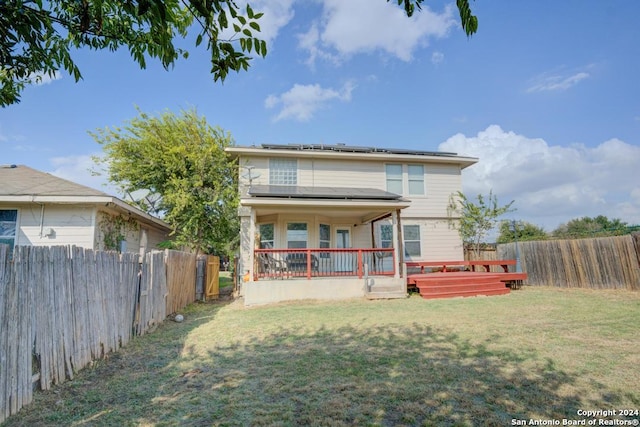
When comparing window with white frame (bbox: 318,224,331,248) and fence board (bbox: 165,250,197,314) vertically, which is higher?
window with white frame (bbox: 318,224,331,248)

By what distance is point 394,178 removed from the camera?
14.5 m

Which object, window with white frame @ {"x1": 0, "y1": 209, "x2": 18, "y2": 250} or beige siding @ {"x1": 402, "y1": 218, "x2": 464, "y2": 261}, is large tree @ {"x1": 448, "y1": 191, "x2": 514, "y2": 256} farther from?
window with white frame @ {"x1": 0, "y1": 209, "x2": 18, "y2": 250}

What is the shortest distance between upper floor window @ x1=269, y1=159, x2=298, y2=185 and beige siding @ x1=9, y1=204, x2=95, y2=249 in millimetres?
6487

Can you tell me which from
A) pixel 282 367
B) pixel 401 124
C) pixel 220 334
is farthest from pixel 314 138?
pixel 282 367

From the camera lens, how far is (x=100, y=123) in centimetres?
1447

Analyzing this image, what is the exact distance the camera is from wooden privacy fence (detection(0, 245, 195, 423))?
2.99m

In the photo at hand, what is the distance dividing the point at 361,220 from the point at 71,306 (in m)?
10.8

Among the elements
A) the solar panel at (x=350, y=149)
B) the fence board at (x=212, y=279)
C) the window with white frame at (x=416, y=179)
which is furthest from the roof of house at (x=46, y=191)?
the window with white frame at (x=416, y=179)

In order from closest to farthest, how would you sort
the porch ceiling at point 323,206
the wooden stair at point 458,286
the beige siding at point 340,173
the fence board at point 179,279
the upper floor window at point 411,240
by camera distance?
the fence board at point 179,279, the porch ceiling at point 323,206, the wooden stair at point 458,286, the beige siding at point 340,173, the upper floor window at point 411,240

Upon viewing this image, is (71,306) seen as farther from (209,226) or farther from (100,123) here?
(100,123)

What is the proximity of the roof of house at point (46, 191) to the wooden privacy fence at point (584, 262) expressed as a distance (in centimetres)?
1564

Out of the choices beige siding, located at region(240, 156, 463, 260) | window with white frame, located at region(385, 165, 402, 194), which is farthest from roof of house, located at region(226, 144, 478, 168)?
window with white frame, located at region(385, 165, 402, 194)

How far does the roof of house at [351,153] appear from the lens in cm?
1312

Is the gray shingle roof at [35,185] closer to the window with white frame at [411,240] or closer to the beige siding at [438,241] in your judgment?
the window with white frame at [411,240]
